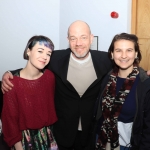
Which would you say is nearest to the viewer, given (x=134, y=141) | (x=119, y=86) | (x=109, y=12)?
(x=134, y=141)

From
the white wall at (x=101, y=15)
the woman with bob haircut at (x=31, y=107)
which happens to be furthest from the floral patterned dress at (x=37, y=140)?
the white wall at (x=101, y=15)

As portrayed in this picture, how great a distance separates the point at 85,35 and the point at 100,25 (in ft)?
3.36

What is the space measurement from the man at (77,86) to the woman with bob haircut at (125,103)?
132 millimetres

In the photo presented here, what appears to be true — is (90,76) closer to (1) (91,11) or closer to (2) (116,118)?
(2) (116,118)

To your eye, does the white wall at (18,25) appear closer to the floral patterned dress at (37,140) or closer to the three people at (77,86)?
the three people at (77,86)

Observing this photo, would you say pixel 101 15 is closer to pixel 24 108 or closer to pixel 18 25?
pixel 18 25

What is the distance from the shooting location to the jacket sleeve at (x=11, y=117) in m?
1.27

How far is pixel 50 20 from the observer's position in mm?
2936

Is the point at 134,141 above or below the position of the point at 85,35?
below

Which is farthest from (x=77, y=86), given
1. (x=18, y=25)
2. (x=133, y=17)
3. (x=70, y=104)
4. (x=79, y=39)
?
(x=18, y=25)

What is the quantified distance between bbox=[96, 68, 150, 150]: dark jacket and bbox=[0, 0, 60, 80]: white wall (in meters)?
1.88

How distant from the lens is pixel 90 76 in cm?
165

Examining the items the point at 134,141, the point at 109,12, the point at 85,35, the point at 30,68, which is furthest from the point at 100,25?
the point at 134,141

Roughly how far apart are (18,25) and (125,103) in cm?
195
